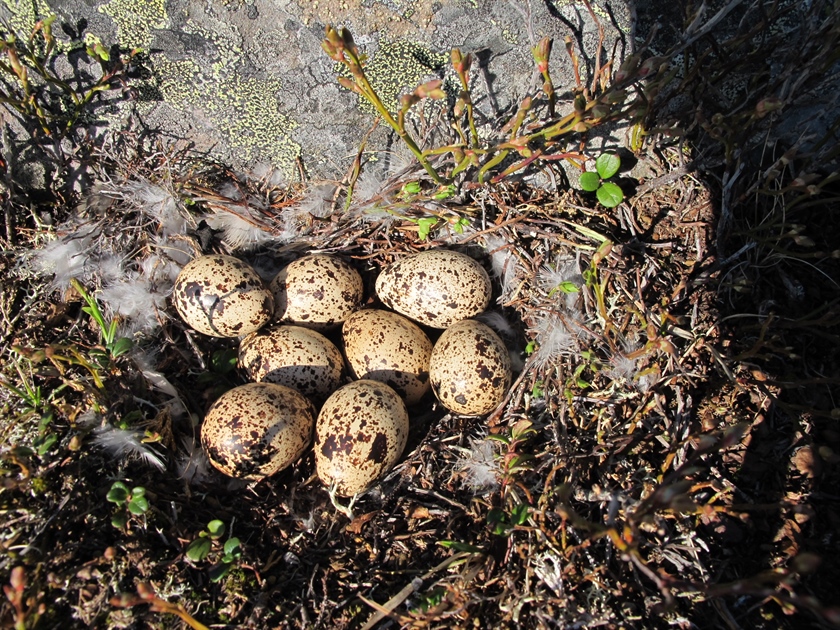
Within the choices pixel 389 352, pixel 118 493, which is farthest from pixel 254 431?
pixel 389 352

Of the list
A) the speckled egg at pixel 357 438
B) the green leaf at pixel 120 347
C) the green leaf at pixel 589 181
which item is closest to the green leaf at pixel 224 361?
the green leaf at pixel 120 347

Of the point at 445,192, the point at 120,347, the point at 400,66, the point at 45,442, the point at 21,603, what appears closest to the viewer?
the point at 21,603

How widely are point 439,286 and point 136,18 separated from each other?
1.74m

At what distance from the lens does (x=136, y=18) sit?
2.43 meters

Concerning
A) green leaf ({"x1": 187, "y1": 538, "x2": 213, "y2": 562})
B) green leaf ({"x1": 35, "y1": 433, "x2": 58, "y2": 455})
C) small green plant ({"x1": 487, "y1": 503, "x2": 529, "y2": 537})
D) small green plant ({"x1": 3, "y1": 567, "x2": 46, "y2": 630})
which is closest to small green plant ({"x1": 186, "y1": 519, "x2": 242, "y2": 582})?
green leaf ({"x1": 187, "y1": 538, "x2": 213, "y2": 562})

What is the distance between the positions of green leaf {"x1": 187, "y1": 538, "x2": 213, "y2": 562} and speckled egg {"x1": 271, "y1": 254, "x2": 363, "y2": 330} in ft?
3.40

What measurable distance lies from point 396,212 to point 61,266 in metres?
1.43

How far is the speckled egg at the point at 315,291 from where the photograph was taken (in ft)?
8.20

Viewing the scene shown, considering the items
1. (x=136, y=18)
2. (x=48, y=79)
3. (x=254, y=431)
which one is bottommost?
(x=254, y=431)

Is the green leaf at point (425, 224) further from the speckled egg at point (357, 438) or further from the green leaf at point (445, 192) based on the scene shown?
the speckled egg at point (357, 438)

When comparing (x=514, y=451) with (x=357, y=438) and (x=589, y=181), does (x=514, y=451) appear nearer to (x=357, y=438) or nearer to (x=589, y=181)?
(x=357, y=438)

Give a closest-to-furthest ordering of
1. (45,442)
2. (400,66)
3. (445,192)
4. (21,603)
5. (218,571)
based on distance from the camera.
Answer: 1. (21,603)
2. (218,571)
3. (45,442)
4. (445,192)
5. (400,66)

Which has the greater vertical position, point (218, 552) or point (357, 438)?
point (357, 438)

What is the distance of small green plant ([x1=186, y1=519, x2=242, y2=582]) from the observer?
1.72 metres
